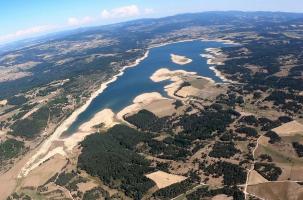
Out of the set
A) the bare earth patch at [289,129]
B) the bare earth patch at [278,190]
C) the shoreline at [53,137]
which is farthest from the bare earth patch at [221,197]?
the shoreline at [53,137]

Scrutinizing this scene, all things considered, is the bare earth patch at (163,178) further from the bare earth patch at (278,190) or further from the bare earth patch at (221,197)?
the bare earth patch at (278,190)

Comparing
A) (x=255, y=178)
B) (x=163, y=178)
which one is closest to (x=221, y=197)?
(x=255, y=178)

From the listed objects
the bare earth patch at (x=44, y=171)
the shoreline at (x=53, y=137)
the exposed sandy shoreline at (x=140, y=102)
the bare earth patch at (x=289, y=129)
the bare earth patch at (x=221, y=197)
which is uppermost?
the bare earth patch at (x=289, y=129)

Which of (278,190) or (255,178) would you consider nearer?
(278,190)

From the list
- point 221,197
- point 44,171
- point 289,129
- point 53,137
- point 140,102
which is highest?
point 289,129

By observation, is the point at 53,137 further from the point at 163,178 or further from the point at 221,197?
the point at 221,197

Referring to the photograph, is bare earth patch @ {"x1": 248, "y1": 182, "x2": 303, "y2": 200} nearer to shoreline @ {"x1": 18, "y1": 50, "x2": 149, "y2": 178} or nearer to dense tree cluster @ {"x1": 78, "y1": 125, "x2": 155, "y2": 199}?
dense tree cluster @ {"x1": 78, "y1": 125, "x2": 155, "y2": 199}

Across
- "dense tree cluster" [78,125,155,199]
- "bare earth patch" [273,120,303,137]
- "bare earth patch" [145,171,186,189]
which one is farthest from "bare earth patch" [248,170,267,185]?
"bare earth patch" [273,120,303,137]

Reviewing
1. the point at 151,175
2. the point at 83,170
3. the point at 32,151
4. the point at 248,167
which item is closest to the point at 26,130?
the point at 32,151

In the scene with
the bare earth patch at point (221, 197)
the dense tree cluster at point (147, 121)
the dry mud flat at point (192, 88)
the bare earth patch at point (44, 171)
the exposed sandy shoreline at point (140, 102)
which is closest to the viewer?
the bare earth patch at point (221, 197)

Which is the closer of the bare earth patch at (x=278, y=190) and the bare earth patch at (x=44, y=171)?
the bare earth patch at (x=278, y=190)
